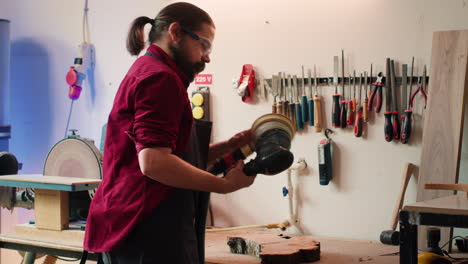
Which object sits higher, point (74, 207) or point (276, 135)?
point (276, 135)

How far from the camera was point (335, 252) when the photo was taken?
2.59 metres

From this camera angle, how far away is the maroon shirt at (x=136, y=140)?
4.83 ft

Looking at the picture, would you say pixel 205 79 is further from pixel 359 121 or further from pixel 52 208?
pixel 52 208

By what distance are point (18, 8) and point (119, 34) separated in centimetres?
91

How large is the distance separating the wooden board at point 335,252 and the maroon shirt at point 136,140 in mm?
951

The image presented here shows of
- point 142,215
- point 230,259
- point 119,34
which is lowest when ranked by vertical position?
point 230,259

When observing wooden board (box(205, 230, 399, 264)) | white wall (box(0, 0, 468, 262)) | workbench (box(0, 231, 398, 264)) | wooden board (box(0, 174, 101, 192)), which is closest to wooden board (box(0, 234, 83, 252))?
workbench (box(0, 231, 398, 264))

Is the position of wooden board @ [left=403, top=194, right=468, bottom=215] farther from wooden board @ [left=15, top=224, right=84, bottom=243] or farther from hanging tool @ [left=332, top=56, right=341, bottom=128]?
wooden board @ [left=15, top=224, right=84, bottom=243]

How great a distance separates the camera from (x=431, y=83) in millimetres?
2633

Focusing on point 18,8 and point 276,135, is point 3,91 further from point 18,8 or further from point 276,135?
point 276,135

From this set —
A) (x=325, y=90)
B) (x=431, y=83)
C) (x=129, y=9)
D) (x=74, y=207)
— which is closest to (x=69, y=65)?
(x=129, y=9)

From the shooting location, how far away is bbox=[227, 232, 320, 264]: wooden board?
237 centimetres

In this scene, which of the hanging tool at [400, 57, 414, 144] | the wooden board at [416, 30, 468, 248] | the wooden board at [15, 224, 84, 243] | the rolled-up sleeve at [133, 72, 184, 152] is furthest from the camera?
the hanging tool at [400, 57, 414, 144]

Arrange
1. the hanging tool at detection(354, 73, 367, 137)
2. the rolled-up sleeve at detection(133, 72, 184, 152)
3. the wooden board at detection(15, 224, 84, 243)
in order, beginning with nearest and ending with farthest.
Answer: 1. the rolled-up sleeve at detection(133, 72, 184, 152)
2. the wooden board at detection(15, 224, 84, 243)
3. the hanging tool at detection(354, 73, 367, 137)
